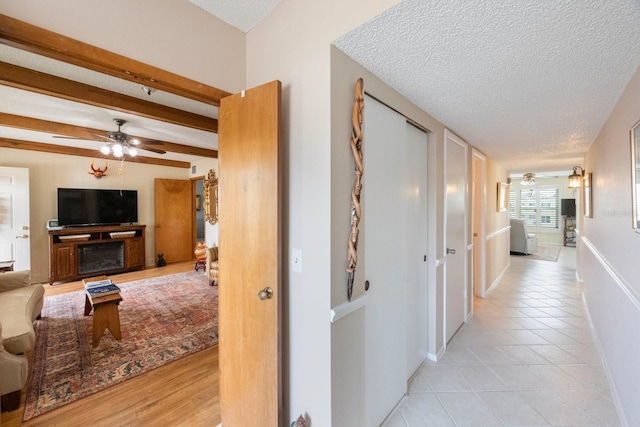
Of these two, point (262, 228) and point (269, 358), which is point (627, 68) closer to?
point (262, 228)

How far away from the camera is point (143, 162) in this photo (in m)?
5.76

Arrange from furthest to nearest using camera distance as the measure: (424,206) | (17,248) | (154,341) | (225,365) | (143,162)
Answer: (143,162), (17,248), (154,341), (424,206), (225,365)

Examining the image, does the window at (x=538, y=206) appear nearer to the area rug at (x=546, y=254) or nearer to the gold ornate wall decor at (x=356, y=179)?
the area rug at (x=546, y=254)

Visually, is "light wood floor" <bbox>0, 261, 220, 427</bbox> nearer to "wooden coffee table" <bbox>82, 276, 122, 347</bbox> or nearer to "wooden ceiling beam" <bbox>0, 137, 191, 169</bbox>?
"wooden coffee table" <bbox>82, 276, 122, 347</bbox>

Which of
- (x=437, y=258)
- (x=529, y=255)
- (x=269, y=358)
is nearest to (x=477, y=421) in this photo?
(x=437, y=258)

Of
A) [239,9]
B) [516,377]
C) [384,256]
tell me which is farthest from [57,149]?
[516,377]

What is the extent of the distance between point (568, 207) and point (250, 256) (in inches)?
431

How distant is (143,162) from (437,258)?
6118 mm

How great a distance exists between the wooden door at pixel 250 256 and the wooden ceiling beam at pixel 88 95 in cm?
174

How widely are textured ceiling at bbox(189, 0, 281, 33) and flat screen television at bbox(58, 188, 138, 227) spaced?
531 centimetres

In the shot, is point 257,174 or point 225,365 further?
point 225,365

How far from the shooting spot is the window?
29.8ft

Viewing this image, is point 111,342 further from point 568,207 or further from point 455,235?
point 568,207

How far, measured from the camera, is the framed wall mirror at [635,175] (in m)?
1.49
